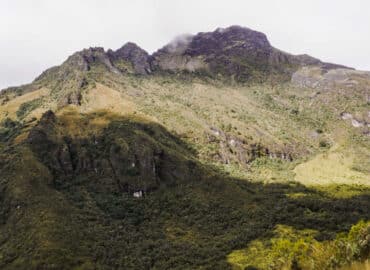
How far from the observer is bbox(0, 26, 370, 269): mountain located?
112 meters

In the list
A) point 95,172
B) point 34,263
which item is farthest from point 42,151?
point 34,263

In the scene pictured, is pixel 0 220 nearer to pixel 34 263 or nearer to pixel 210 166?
pixel 34 263

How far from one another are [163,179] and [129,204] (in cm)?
1344

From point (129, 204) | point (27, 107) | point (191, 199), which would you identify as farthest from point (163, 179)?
point (27, 107)

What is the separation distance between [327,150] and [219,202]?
63.3m

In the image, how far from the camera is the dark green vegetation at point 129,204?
110625mm

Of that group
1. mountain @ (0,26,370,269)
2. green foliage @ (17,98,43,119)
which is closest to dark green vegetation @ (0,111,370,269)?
mountain @ (0,26,370,269)

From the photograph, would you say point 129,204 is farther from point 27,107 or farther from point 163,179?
point 27,107

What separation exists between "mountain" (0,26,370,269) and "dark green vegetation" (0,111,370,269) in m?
0.35

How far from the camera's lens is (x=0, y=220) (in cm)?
12800

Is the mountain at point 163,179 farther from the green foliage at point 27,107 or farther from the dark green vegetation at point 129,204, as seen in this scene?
the green foliage at point 27,107

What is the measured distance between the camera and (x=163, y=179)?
14750 centimetres

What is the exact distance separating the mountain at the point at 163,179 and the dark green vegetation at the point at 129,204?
350 mm

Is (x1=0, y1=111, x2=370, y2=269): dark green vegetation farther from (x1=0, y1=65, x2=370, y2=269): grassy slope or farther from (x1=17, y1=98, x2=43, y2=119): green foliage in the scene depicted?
(x1=17, y1=98, x2=43, y2=119): green foliage
